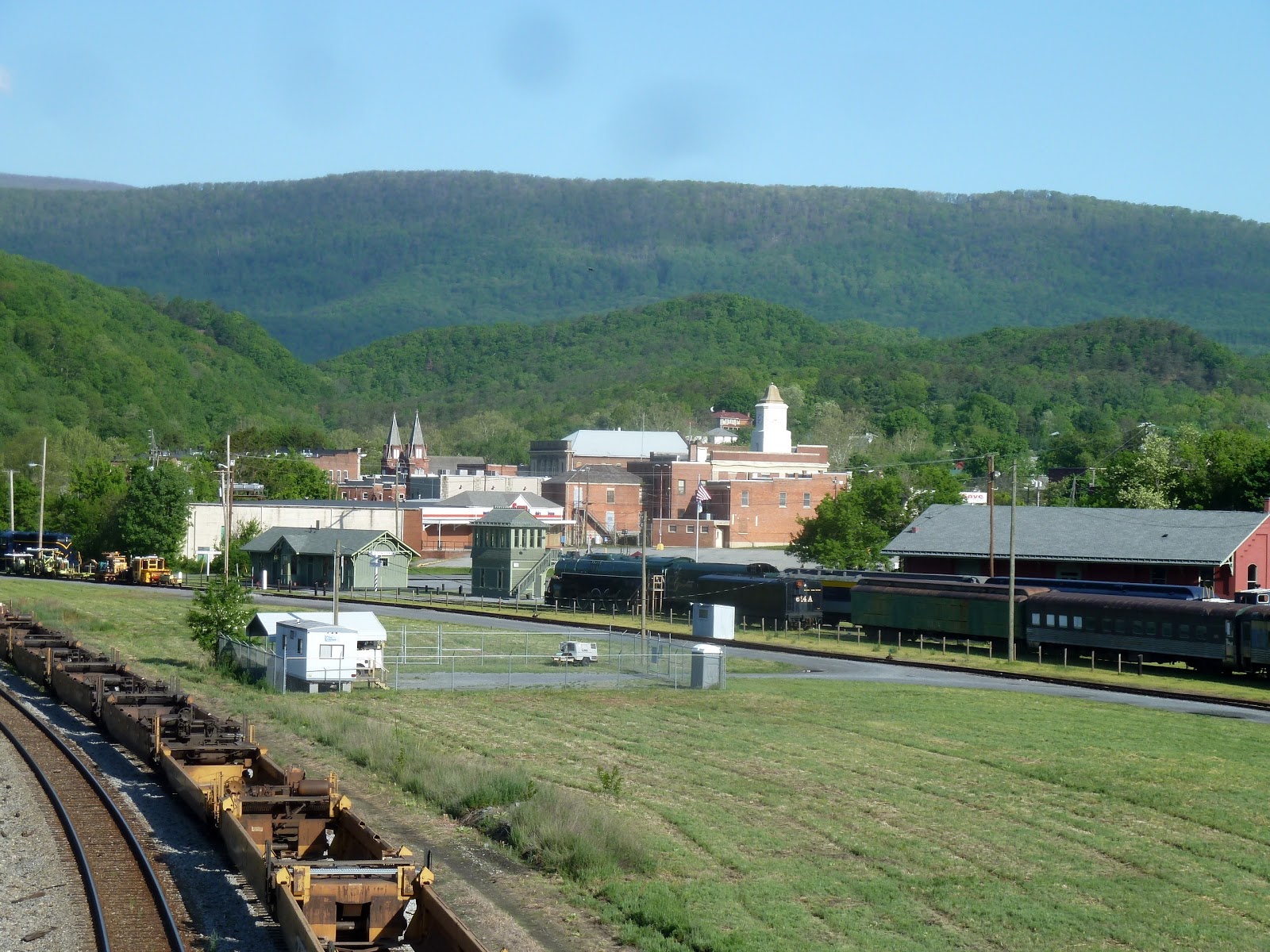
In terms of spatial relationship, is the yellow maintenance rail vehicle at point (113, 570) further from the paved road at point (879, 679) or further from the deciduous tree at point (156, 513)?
the paved road at point (879, 679)

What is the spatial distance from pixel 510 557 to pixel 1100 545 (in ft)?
114

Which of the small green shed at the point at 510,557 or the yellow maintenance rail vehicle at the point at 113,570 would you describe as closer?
the small green shed at the point at 510,557

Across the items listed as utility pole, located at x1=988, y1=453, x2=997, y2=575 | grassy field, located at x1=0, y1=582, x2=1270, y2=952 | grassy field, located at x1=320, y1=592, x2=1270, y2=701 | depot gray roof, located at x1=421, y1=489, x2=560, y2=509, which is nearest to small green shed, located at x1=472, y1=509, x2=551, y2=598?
grassy field, located at x1=320, y1=592, x2=1270, y2=701

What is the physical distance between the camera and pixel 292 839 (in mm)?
18922

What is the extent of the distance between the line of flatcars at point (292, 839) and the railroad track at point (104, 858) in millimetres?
1124

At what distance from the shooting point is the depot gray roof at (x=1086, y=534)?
2542 inches

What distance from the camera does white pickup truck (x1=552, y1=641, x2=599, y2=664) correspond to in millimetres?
50531

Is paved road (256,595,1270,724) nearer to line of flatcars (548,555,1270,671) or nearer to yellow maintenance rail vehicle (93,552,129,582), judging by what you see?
line of flatcars (548,555,1270,671)

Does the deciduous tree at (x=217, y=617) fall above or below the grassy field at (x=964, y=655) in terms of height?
above

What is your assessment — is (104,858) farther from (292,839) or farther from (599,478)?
(599,478)

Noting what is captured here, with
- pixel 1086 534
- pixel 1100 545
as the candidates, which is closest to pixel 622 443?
pixel 1086 534

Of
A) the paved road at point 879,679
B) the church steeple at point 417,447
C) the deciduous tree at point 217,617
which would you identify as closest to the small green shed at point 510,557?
the paved road at point 879,679

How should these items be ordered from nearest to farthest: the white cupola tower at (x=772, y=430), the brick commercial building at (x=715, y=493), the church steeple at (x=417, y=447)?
the brick commercial building at (x=715, y=493), the white cupola tower at (x=772, y=430), the church steeple at (x=417, y=447)

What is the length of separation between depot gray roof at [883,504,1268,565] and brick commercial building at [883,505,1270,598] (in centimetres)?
5
